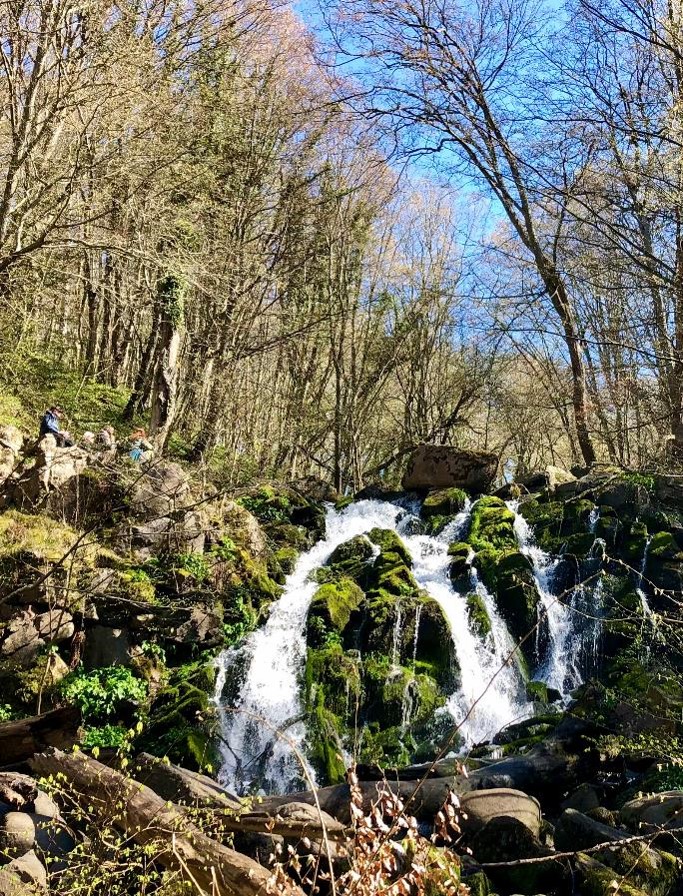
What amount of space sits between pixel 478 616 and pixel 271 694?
10.7ft

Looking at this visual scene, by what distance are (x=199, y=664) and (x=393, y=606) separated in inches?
114

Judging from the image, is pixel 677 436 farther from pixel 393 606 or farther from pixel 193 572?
pixel 193 572

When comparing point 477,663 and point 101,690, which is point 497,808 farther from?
point 101,690

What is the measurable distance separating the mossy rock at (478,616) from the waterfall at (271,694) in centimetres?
251

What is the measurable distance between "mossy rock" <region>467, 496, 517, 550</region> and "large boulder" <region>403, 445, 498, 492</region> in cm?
165

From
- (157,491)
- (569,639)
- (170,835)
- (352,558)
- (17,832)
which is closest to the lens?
(170,835)

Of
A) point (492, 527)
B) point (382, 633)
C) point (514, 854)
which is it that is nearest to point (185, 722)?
point (382, 633)

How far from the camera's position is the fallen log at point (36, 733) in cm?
530

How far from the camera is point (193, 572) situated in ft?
34.3

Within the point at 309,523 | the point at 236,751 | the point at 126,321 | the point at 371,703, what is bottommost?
the point at 236,751

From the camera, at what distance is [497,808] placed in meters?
5.64

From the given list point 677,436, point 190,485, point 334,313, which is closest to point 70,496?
point 190,485

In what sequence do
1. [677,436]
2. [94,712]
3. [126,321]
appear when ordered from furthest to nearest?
[126,321] → [94,712] → [677,436]

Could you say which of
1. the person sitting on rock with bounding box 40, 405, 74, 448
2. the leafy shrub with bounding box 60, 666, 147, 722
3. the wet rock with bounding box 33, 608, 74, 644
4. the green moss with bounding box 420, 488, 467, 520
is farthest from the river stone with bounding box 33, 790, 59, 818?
the green moss with bounding box 420, 488, 467, 520
